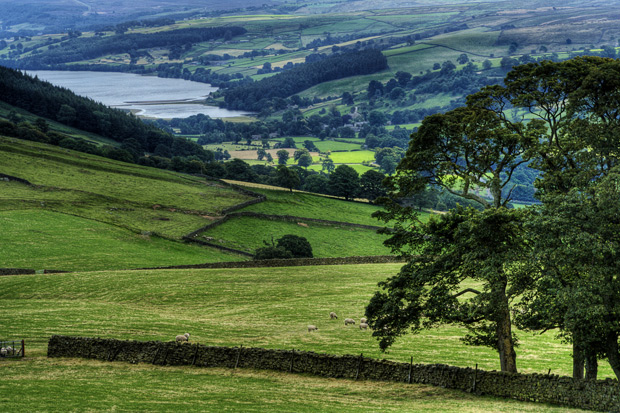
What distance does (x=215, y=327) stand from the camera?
4959 cm

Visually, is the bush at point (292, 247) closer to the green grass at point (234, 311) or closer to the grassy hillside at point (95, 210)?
the grassy hillside at point (95, 210)

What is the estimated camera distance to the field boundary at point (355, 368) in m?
28.5

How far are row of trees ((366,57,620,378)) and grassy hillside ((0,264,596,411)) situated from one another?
4.65 metres

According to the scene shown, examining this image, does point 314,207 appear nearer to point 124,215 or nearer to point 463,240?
point 124,215

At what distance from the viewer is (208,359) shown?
39.1m

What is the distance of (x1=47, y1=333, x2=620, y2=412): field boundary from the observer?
28513mm

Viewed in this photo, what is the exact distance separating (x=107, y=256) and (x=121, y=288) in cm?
1754

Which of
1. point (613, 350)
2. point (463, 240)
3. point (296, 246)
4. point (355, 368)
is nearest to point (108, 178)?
point (296, 246)

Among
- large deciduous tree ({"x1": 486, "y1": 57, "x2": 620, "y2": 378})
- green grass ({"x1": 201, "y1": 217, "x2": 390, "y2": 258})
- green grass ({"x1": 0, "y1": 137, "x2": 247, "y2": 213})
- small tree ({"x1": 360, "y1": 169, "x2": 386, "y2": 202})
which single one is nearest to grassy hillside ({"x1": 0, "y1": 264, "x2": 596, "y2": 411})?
large deciduous tree ({"x1": 486, "y1": 57, "x2": 620, "y2": 378})

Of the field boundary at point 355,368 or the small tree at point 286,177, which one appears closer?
the field boundary at point 355,368

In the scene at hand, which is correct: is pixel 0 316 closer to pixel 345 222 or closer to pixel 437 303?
pixel 437 303

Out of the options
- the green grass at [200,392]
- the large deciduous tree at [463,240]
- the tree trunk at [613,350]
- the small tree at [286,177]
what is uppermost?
the large deciduous tree at [463,240]

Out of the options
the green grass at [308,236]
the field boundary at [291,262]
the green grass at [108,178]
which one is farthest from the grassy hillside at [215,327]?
the green grass at [108,178]

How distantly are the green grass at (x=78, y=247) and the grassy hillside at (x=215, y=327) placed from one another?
8.03 metres
